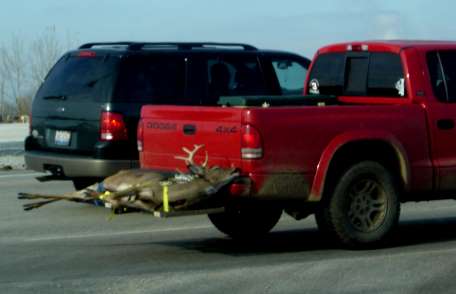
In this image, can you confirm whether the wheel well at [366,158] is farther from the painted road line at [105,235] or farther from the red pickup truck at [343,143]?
the painted road line at [105,235]

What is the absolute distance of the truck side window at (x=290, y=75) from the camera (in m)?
14.5

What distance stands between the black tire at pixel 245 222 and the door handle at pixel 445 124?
1740 millimetres

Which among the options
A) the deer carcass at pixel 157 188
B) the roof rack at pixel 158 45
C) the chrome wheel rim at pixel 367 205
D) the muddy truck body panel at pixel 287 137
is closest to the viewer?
the deer carcass at pixel 157 188

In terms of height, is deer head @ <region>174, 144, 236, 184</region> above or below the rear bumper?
above

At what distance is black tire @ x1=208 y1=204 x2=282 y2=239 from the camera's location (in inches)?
433

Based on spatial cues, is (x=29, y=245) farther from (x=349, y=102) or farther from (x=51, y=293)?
(x=349, y=102)

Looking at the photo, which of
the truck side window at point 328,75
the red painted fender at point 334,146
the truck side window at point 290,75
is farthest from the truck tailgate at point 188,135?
the truck side window at point 290,75

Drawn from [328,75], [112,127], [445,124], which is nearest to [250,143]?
[445,124]

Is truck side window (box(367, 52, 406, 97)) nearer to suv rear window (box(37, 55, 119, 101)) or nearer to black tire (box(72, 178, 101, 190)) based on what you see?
suv rear window (box(37, 55, 119, 101))

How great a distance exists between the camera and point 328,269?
9.23 m

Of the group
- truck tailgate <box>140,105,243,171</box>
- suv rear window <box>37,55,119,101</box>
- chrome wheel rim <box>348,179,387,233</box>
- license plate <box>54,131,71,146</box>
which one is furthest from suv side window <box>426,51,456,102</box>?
license plate <box>54,131,71,146</box>

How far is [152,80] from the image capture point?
43.9 ft

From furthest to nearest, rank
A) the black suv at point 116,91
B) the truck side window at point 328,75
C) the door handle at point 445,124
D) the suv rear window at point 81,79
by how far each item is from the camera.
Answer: the suv rear window at point 81,79, the black suv at point 116,91, the truck side window at point 328,75, the door handle at point 445,124

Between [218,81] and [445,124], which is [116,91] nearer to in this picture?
[218,81]
